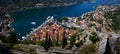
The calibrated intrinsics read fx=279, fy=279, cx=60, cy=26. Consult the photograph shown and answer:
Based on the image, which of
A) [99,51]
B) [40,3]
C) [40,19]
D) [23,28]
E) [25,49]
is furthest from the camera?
[40,3]

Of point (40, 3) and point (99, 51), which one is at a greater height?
point (40, 3)

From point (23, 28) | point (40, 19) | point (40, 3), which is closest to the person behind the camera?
point (23, 28)

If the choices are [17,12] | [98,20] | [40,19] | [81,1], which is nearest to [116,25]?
[98,20]

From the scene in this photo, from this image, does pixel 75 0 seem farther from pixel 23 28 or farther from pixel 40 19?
pixel 23 28

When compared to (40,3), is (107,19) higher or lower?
lower

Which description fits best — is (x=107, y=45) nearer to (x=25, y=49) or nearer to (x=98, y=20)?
(x=25, y=49)

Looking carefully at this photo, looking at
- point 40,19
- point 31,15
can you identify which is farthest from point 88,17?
point 31,15

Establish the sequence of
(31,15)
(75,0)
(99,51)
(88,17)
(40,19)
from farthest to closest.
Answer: (75,0), (31,15), (40,19), (88,17), (99,51)

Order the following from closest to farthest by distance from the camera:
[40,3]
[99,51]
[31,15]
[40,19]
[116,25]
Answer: [99,51] → [116,25] → [40,19] → [31,15] → [40,3]

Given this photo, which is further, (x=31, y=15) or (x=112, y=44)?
(x=31, y=15)
